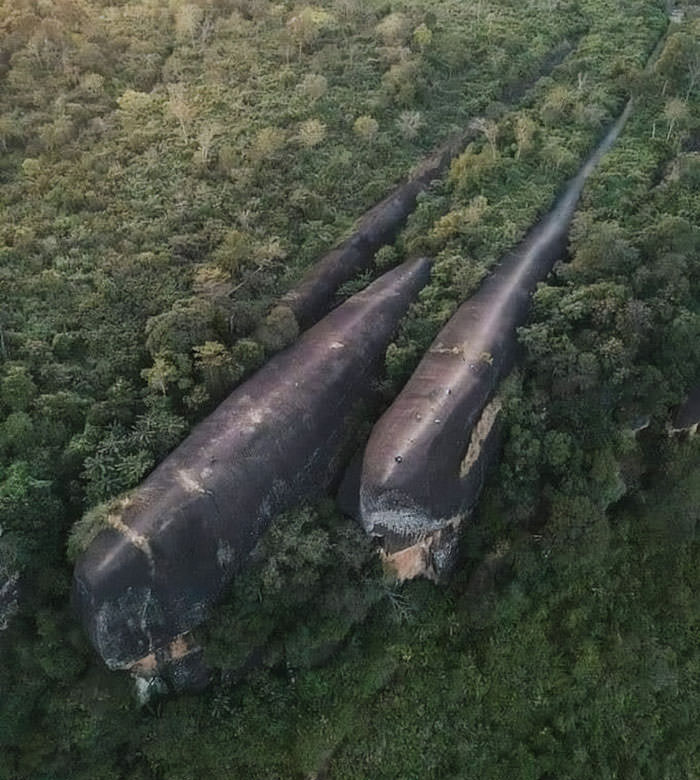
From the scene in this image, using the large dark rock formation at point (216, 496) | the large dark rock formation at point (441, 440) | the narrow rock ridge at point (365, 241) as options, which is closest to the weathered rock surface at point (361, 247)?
the narrow rock ridge at point (365, 241)

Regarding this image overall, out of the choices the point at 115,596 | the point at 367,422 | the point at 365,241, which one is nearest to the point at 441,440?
the point at 367,422

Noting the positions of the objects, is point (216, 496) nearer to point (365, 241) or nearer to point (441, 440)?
point (441, 440)

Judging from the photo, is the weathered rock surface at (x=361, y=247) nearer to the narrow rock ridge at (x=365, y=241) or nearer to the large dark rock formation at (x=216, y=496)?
the narrow rock ridge at (x=365, y=241)

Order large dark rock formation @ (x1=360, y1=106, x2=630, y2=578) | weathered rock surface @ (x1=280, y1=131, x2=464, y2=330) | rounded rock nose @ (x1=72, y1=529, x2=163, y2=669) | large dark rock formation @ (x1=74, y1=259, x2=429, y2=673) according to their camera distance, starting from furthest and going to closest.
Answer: weathered rock surface @ (x1=280, y1=131, x2=464, y2=330) → large dark rock formation @ (x1=360, y1=106, x2=630, y2=578) → large dark rock formation @ (x1=74, y1=259, x2=429, y2=673) → rounded rock nose @ (x1=72, y1=529, x2=163, y2=669)

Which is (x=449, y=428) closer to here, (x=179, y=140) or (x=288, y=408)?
(x=288, y=408)

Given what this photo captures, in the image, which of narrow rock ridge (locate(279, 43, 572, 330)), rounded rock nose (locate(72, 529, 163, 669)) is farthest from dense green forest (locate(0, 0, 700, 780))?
rounded rock nose (locate(72, 529, 163, 669))

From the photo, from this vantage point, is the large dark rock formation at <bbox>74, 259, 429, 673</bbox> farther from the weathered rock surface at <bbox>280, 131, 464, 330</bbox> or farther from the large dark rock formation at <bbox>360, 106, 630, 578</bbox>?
the weathered rock surface at <bbox>280, 131, 464, 330</bbox>
